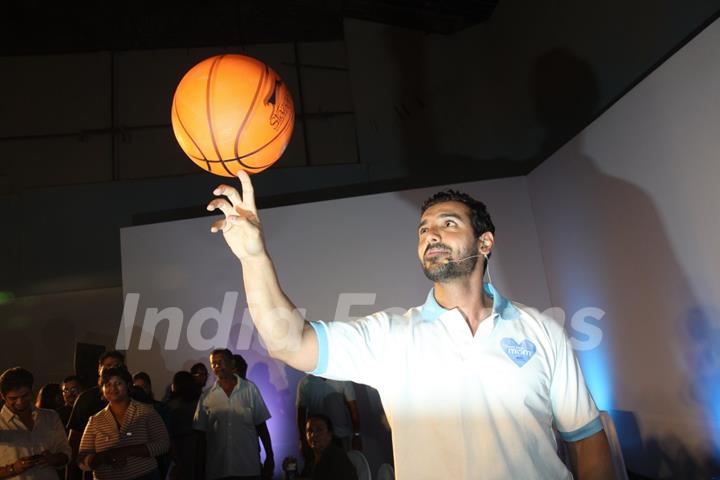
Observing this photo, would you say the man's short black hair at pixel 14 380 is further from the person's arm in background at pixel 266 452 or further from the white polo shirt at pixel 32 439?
the person's arm in background at pixel 266 452

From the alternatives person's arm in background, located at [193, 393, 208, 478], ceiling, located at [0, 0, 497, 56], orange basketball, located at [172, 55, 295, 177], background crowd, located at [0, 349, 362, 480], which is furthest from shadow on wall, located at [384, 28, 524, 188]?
orange basketball, located at [172, 55, 295, 177]

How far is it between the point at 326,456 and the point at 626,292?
95.0 inches

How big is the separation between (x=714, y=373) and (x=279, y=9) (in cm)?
629

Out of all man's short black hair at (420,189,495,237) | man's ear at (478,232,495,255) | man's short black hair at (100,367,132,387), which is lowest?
man's short black hair at (100,367,132,387)

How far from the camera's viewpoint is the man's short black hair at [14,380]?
273 centimetres

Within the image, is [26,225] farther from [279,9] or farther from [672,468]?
[672,468]

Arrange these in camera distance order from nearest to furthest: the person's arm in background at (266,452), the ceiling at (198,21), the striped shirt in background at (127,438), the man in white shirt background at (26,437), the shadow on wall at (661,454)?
the man in white shirt background at (26,437) → the striped shirt in background at (127,438) → the shadow on wall at (661,454) → the person's arm in background at (266,452) → the ceiling at (198,21)

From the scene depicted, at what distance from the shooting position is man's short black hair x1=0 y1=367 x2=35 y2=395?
273 centimetres

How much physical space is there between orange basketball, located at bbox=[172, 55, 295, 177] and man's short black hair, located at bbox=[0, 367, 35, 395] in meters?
1.68

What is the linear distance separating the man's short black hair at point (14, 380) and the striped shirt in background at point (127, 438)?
0.41 metres

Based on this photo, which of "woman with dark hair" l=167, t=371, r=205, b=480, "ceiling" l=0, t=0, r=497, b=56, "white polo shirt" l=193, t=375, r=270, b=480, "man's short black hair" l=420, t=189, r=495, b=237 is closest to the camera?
"man's short black hair" l=420, t=189, r=495, b=237

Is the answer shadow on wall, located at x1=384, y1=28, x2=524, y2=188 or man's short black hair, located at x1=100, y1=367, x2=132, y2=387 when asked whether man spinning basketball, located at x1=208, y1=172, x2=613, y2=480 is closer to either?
man's short black hair, located at x1=100, y1=367, x2=132, y2=387

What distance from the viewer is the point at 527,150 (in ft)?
19.7

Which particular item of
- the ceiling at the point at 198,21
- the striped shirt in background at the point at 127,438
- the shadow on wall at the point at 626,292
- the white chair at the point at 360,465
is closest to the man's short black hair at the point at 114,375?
the striped shirt in background at the point at 127,438
